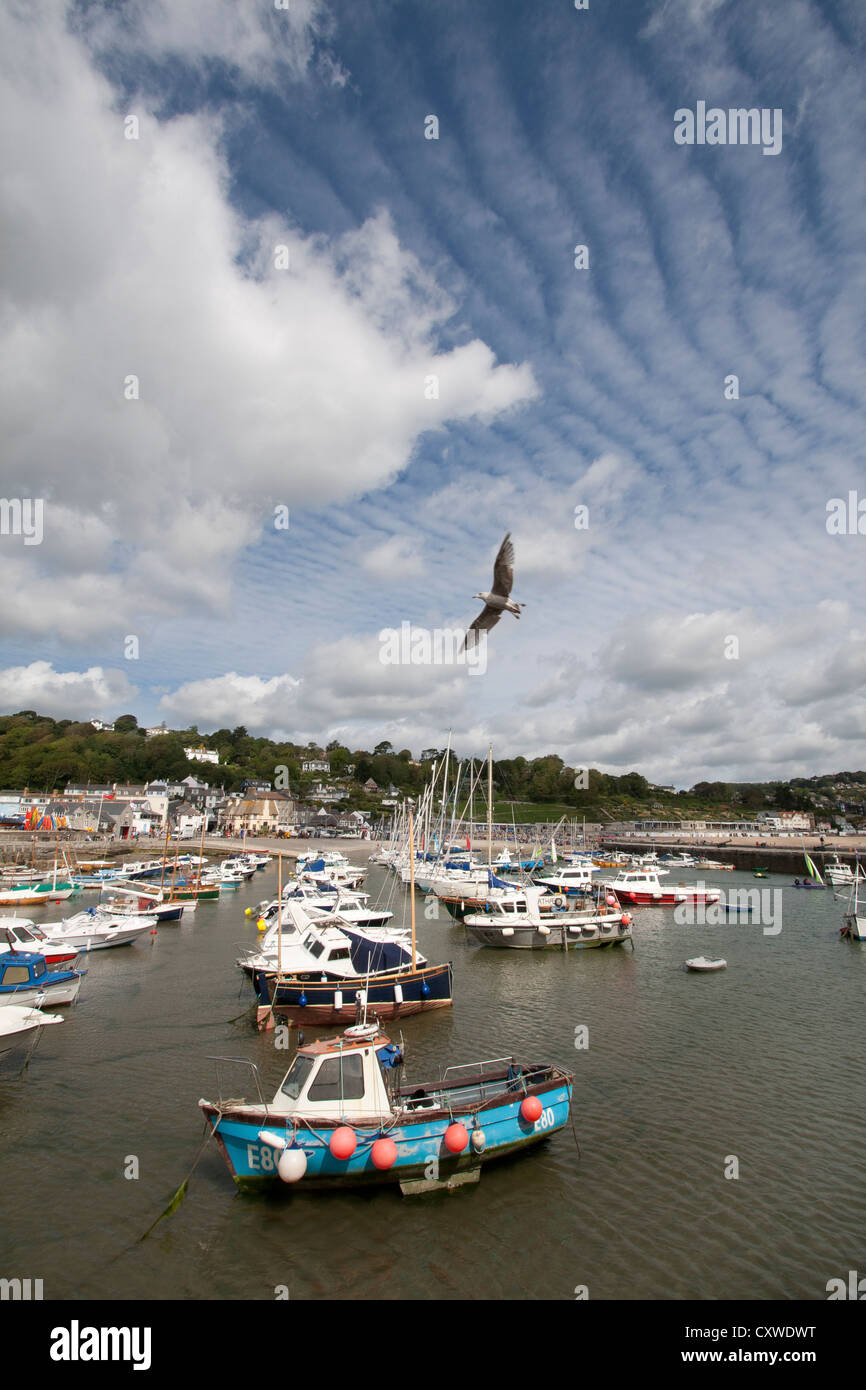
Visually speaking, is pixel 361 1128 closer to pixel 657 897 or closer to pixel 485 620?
pixel 485 620

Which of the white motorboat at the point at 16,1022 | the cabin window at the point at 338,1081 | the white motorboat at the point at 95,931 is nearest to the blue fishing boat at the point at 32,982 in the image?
the white motorboat at the point at 16,1022

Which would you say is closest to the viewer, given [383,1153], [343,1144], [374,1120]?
[343,1144]

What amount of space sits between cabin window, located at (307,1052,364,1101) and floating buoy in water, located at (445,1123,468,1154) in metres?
1.73

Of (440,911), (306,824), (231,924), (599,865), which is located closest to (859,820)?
(599,865)

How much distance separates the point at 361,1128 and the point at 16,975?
14.9 metres

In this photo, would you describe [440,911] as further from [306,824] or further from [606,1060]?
[306,824]

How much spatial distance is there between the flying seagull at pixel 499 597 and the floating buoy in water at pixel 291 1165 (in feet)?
31.0

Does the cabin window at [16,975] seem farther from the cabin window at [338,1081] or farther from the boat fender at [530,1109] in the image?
the boat fender at [530,1109]

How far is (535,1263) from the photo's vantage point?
1057 cm

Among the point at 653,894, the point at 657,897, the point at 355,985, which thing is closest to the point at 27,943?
the point at 355,985

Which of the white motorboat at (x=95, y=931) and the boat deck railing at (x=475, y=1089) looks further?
the white motorboat at (x=95, y=931)

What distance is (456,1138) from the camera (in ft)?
40.1

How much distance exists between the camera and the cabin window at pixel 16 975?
69.3 ft

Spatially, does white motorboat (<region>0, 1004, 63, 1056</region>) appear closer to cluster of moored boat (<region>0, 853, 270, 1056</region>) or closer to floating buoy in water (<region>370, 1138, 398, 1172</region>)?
cluster of moored boat (<region>0, 853, 270, 1056</region>)
